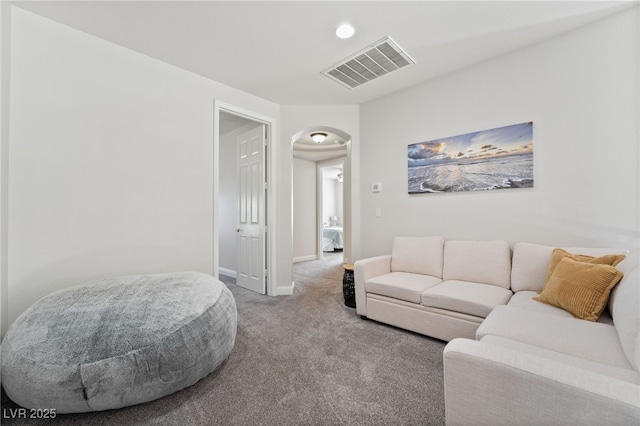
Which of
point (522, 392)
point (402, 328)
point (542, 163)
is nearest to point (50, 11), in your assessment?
point (522, 392)

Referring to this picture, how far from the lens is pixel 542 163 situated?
2.38 m

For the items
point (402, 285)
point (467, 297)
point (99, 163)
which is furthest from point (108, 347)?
point (467, 297)

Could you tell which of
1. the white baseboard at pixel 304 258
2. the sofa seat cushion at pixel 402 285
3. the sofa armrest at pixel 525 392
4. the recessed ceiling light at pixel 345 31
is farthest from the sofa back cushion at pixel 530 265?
the white baseboard at pixel 304 258

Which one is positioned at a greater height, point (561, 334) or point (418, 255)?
point (418, 255)

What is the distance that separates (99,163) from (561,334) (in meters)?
3.50

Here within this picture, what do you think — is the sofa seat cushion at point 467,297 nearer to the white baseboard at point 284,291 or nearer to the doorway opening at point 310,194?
the white baseboard at point 284,291

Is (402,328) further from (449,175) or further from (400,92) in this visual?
(400,92)

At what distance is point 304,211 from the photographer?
6.59 metres

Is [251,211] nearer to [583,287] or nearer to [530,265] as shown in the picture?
[530,265]

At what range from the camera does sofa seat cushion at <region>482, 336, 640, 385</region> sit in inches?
41.3

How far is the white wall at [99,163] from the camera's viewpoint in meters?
1.94

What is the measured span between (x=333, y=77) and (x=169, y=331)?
286 cm

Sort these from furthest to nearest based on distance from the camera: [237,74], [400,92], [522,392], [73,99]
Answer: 1. [400,92]
2. [237,74]
3. [73,99]
4. [522,392]

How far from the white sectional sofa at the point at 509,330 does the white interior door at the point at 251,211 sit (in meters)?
1.58
